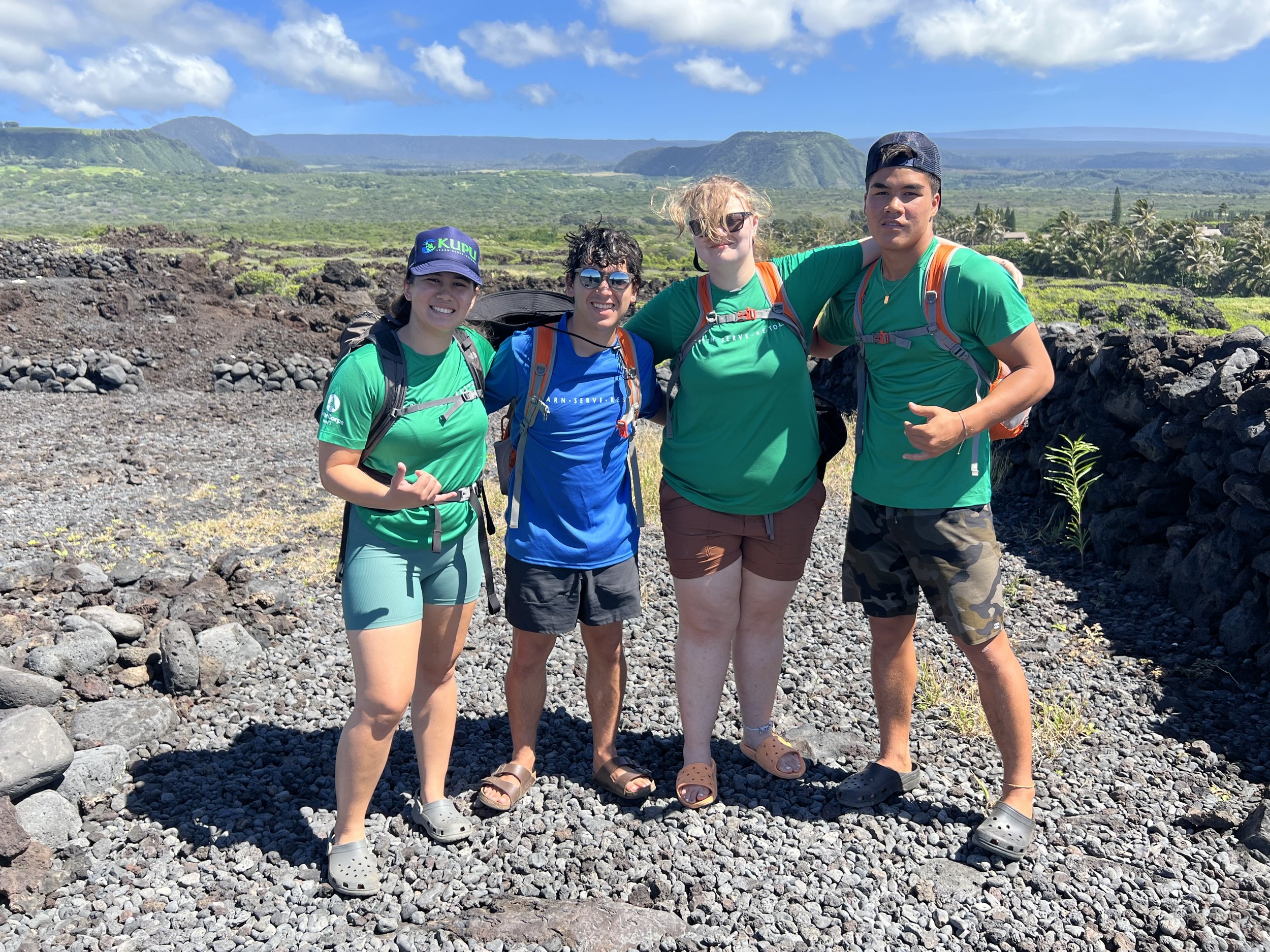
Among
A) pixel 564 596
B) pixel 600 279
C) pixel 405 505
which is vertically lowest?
pixel 564 596

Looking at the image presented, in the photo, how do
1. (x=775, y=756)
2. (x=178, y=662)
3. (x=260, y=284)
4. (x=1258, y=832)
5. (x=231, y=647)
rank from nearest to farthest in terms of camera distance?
1. (x=1258, y=832)
2. (x=775, y=756)
3. (x=178, y=662)
4. (x=231, y=647)
5. (x=260, y=284)

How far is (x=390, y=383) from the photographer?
9.53 ft

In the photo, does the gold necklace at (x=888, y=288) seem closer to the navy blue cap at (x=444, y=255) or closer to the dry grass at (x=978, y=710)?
the navy blue cap at (x=444, y=255)

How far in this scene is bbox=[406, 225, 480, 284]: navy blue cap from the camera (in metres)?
2.92

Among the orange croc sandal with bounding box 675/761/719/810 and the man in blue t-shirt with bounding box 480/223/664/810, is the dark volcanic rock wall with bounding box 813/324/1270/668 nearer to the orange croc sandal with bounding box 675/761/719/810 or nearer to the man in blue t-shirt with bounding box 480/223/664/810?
the orange croc sandal with bounding box 675/761/719/810

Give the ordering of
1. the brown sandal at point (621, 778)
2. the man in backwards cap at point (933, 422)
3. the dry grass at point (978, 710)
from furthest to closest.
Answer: the dry grass at point (978, 710) → the brown sandal at point (621, 778) → the man in backwards cap at point (933, 422)

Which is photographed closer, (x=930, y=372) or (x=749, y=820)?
(x=930, y=372)

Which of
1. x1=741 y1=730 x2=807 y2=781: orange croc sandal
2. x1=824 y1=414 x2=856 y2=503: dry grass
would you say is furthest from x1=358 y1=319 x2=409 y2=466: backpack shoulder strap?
x1=824 y1=414 x2=856 y2=503: dry grass

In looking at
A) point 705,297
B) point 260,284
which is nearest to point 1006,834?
point 705,297

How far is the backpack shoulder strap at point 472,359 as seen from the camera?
125 inches

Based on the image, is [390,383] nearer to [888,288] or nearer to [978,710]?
[888,288]

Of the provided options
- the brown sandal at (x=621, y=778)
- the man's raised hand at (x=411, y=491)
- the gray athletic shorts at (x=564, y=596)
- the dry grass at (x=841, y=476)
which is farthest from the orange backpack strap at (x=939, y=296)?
the dry grass at (x=841, y=476)

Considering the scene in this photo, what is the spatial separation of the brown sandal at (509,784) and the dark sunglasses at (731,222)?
221cm

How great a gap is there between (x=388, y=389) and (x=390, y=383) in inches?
0.7
